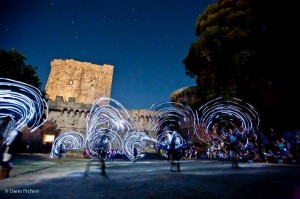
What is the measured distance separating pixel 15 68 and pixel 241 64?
952 inches

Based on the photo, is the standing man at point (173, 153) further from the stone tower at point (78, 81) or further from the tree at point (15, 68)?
the stone tower at point (78, 81)

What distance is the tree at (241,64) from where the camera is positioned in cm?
1844

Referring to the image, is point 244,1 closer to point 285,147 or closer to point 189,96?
point 285,147

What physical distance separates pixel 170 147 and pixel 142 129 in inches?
1466

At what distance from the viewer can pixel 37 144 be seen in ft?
126

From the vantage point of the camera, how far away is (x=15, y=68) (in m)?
25.0

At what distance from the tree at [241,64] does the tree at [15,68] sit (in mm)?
20164

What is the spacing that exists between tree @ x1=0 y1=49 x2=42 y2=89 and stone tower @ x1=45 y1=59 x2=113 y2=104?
99.2ft

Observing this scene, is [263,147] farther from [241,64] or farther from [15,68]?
[15,68]

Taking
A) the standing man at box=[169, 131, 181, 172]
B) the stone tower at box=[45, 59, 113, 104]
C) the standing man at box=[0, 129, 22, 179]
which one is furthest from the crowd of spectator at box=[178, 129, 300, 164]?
the stone tower at box=[45, 59, 113, 104]

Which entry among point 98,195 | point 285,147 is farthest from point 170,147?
point 285,147

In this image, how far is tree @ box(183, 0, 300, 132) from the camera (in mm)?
18438

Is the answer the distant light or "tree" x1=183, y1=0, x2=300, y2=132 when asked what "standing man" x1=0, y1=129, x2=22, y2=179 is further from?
the distant light

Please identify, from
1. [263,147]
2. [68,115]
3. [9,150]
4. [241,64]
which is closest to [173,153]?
[9,150]
